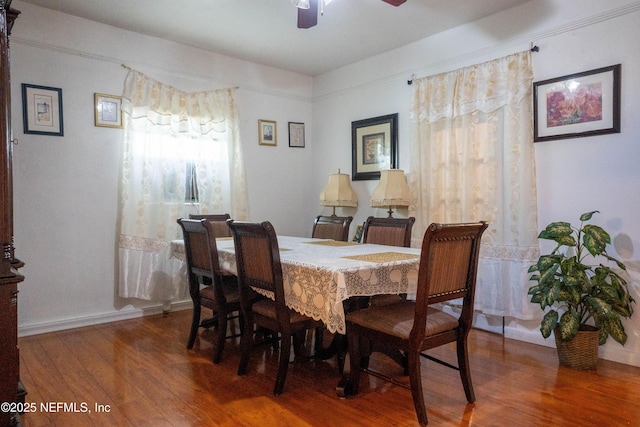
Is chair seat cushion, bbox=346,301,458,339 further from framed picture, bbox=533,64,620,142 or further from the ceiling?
the ceiling

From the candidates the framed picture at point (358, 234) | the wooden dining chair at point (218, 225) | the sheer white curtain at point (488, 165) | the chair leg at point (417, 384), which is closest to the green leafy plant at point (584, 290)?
the sheer white curtain at point (488, 165)

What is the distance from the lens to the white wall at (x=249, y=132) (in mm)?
2822

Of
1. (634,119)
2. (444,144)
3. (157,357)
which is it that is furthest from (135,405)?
(634,119)

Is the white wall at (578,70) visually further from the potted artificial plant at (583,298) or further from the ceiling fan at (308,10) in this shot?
the ceiling fan at (308,10)

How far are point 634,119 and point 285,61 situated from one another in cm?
317

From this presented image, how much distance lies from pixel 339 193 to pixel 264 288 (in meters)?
2.13

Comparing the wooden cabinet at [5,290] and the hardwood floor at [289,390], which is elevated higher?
the wooden cabinet at [5,290]

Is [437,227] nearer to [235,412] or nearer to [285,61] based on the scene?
[235,412]

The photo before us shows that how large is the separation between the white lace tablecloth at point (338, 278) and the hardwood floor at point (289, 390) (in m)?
0.50

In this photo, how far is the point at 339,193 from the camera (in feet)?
14.2

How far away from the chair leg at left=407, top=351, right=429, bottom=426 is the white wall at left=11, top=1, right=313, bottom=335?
282 cm

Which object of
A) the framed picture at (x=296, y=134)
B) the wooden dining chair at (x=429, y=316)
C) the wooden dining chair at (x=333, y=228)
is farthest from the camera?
the framed picture at (x=296, y=134)

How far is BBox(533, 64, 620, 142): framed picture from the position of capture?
2822mm

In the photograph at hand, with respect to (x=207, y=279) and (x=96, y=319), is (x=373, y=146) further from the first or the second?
(x=96, y=319)
